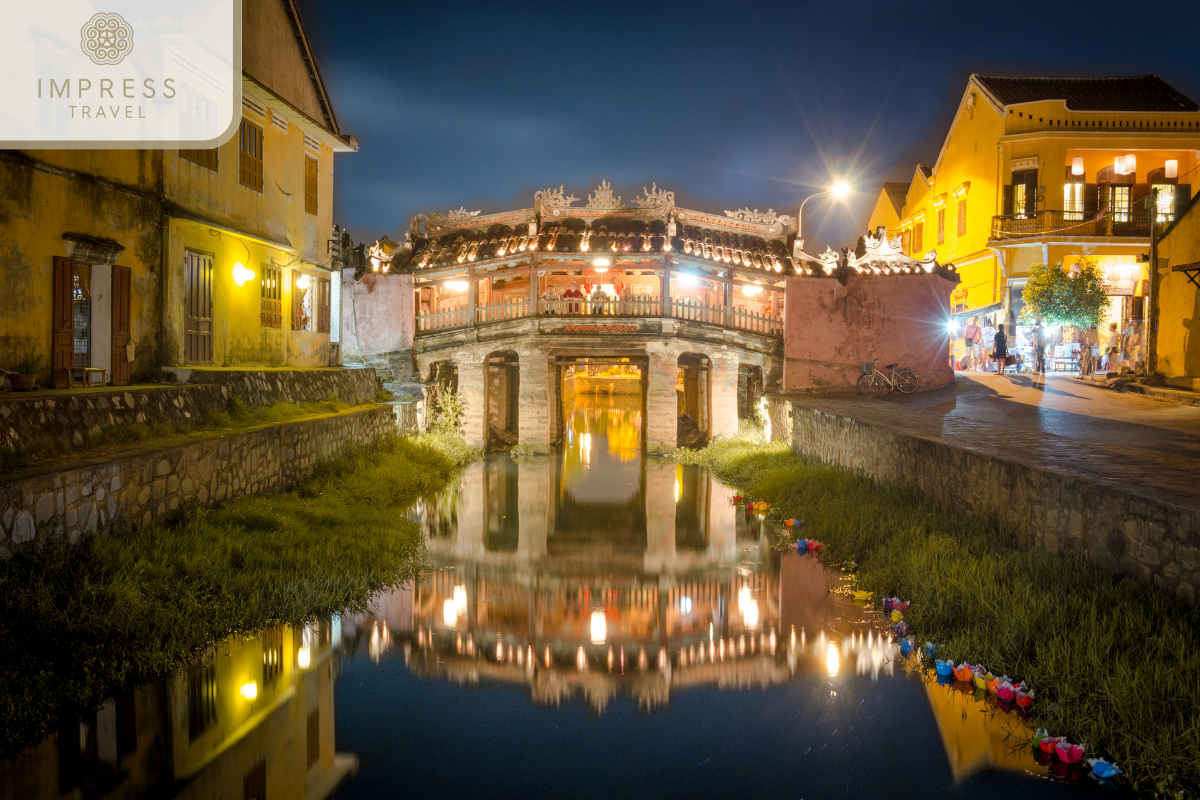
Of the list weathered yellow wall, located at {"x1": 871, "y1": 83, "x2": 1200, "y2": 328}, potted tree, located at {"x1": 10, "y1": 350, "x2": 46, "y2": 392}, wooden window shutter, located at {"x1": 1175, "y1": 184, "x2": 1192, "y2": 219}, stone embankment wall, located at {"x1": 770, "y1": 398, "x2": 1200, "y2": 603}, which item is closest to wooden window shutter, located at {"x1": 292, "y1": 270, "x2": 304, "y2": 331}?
potted tree, located at {"x1": 10, "y1": 350, "x2": 46, "y2": 392}

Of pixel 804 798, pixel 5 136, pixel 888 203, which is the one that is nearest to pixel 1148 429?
pixel 804 798

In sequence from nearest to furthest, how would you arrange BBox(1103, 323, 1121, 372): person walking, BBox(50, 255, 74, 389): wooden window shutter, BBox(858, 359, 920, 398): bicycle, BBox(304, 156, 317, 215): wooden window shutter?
BBox(50, 255, 74, 389): wooden window shutter, BBox(304, 156, 317, 215): wooden window shutter, BBox(858, 359, 920, 398): bicycle, BBox(1103, 323, 1121, 372): person walking

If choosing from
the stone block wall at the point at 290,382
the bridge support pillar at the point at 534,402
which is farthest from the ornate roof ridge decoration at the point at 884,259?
the stone block wall at the point at 290,382

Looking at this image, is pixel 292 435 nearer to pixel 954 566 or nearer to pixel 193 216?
pixel 193 216

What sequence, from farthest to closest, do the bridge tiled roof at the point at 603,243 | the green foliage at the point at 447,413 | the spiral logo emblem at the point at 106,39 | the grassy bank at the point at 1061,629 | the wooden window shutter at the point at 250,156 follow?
the bridge tiled roof at the point at 603,243, the green foliage at the point at 447,413, the wooden window shutter at the point at 250,156, the spiral logo emblem at the point at 106,39, the grassy bank at the point at 1061,629

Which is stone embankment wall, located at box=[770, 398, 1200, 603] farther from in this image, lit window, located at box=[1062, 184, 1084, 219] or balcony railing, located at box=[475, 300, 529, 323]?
lit window, located at box=[1062, 184, 1084, 219]

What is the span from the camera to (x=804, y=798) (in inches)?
183

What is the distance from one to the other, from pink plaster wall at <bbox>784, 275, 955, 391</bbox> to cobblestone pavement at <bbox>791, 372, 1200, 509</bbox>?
1270mm

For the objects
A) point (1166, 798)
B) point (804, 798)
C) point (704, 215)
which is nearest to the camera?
point (1166, 798)

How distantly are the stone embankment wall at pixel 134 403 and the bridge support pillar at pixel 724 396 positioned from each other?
11.8 metres

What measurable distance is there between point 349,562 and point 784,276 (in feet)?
60.0

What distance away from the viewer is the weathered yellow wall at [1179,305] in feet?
61.5

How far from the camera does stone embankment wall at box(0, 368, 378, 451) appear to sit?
7.73 metres

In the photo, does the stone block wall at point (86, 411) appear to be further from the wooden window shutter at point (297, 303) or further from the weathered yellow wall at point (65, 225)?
the wooden window shutter at point (297, 303)
